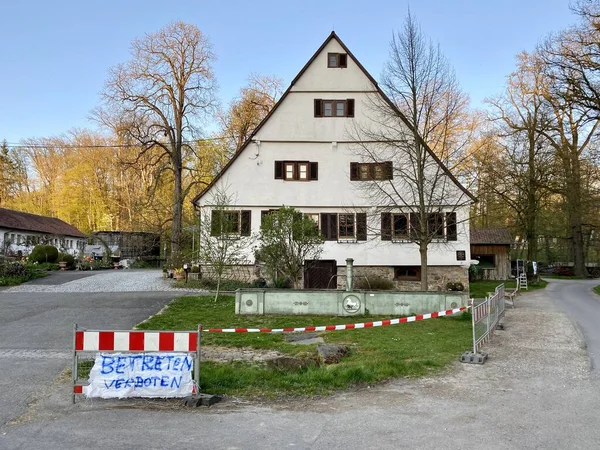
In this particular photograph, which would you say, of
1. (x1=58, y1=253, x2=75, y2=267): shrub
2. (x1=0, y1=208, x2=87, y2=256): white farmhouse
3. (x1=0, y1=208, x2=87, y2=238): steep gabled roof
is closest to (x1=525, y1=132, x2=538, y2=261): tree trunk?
(x1=58, y1=253, x2=75, y2=267): shrub

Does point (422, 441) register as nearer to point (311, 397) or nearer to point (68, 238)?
point (311, 397)

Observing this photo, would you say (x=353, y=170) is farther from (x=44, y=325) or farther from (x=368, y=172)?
(x=44, y=325)

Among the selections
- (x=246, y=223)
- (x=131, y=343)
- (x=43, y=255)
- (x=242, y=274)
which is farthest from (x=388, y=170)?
(x=43, y=255)

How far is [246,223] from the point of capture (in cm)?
2744

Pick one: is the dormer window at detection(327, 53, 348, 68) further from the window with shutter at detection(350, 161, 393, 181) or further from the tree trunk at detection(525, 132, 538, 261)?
the tree trunk at detection(525, 132, 538, 261)

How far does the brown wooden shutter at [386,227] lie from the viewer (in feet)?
87.6

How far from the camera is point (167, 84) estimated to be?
36844 mm

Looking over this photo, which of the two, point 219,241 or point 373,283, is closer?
point 219,241

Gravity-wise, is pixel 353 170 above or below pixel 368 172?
above

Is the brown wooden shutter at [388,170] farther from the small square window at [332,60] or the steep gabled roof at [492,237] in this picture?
the steep gabled roof at [492,237]

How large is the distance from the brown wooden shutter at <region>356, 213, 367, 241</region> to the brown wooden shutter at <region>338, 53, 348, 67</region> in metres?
8.26

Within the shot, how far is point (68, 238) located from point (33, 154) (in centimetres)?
1448

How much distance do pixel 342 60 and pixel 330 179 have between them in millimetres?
6552

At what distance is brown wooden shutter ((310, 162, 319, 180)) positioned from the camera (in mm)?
27531
